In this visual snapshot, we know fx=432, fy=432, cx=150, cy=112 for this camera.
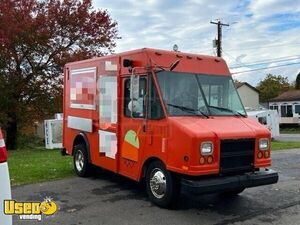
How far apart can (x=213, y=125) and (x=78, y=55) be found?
16058 mm

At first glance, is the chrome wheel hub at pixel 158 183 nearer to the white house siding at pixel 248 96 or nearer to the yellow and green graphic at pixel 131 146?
the yellow and green graphic at pixel 131 146

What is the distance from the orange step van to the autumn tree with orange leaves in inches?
514

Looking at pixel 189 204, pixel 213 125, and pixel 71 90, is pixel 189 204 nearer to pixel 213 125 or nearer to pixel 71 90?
pixel 213 125

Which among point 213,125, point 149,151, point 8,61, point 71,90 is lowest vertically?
point 149,151

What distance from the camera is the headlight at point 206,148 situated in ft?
21.7

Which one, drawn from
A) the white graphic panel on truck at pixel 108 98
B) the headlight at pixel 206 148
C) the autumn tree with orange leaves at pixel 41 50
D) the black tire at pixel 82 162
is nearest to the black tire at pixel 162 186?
the headlight at pixel 206 148

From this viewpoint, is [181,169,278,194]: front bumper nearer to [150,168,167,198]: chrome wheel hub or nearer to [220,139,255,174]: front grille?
[220,139,255,174]: front grille

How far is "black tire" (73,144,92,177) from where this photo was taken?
9.91 metres

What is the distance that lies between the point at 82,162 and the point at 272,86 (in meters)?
65.2

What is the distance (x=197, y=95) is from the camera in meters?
7.66

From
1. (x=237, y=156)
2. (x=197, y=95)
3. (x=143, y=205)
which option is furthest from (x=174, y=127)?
(x=143, y=205)

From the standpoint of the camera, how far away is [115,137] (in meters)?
8.52

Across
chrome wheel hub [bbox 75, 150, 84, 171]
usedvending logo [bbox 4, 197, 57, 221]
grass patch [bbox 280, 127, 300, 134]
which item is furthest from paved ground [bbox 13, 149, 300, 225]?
grass patch [bbox 280, 127, 300, 134]

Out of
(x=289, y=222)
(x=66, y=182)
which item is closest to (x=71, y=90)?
(x=66, y=182)
